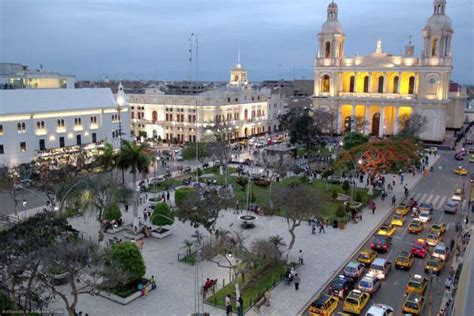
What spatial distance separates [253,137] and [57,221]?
6317cm

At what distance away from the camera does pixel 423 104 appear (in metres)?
80.1

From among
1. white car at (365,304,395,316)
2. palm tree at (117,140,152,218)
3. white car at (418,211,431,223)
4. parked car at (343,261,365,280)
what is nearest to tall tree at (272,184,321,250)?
parked car at (343,261,365,280)

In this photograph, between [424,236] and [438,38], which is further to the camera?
[438,38]

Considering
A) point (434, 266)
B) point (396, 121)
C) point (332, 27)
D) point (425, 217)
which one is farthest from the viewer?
point (332, 27)

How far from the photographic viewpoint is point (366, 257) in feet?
95.5

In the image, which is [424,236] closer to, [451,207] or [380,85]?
[451,207]

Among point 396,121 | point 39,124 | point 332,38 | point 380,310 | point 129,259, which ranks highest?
point 332,38

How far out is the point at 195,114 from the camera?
7631 cm

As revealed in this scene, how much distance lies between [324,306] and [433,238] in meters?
14.3

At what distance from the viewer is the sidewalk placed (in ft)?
78.9

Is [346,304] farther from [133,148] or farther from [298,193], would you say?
[133,148]

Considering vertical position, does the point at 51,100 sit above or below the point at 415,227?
above

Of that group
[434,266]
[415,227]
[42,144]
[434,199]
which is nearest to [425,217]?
[415,227]

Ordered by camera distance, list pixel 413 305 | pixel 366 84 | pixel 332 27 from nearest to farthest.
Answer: pixel 413 305, pixel 366 84, pixel 332 27
